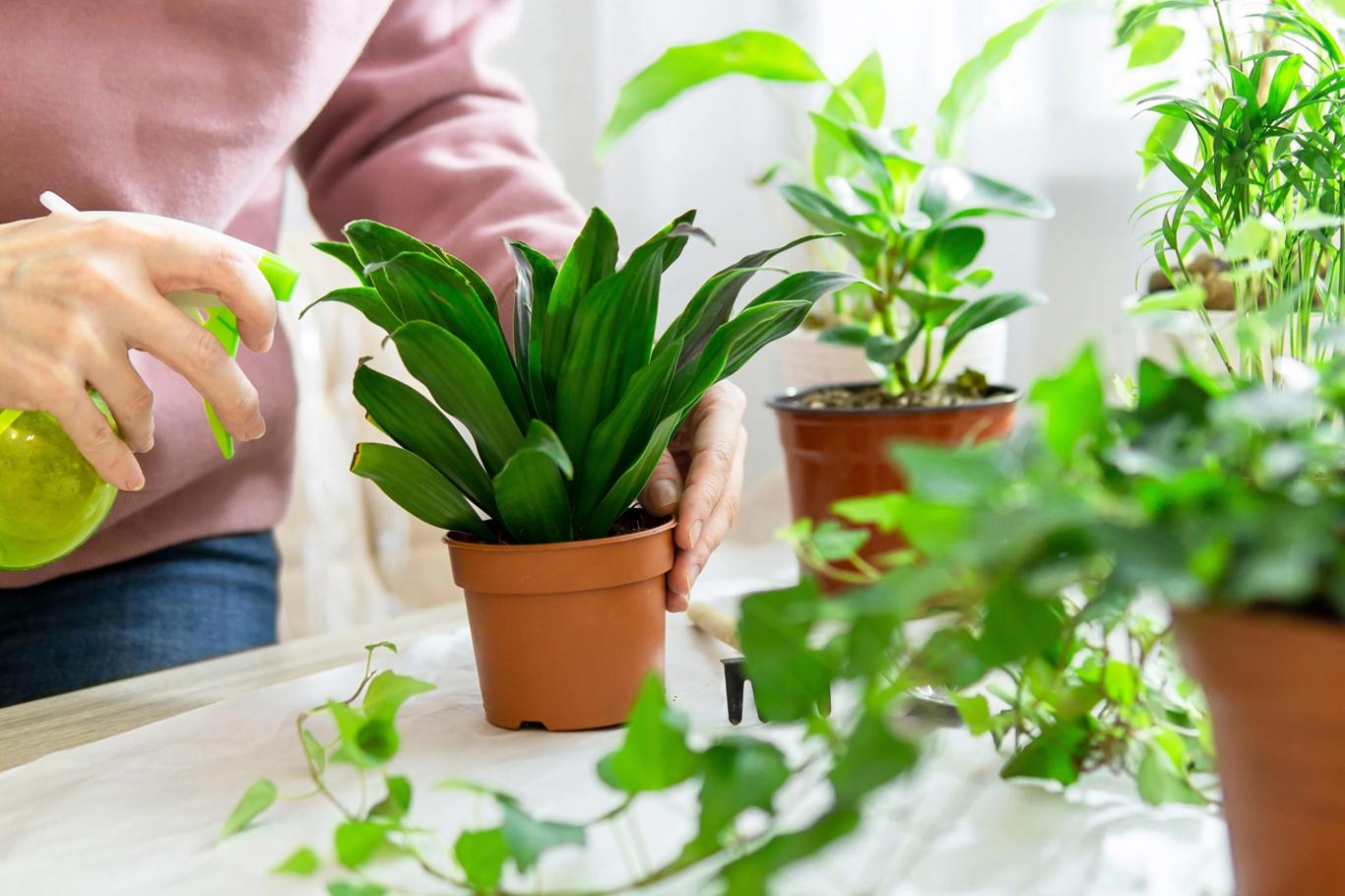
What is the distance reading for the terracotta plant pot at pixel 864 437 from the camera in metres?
0.80

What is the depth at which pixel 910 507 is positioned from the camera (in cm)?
28

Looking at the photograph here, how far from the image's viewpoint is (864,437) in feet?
2.66

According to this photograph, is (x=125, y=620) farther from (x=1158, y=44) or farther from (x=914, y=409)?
(x=1158, y=44)

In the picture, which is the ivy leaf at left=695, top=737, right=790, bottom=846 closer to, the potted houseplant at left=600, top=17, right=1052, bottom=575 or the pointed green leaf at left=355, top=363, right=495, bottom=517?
the pointed green leaf at left=355, top=363, right=495, bottom=517

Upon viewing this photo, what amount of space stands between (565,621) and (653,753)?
0.23m

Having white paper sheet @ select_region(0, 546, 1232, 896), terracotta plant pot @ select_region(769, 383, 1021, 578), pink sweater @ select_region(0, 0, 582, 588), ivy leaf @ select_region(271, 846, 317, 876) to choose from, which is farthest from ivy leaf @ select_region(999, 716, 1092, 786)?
pink sweater @ select_region(0, 0, 582, 588)

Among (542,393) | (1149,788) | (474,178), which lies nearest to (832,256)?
(474,178)

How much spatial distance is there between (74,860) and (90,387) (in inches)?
9.0

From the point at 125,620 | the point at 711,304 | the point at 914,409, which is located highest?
the point at 711,304

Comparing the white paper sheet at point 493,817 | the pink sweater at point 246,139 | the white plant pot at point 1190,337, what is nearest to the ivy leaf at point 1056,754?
the white paper sheet at point 493,817

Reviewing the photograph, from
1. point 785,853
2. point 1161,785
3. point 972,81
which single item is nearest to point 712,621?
point 1161,785

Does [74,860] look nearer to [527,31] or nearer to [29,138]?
→ [29,138]

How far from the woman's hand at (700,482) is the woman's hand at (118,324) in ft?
0.70

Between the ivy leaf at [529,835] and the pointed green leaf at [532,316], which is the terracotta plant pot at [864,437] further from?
the ivy leaf at [529,835]
